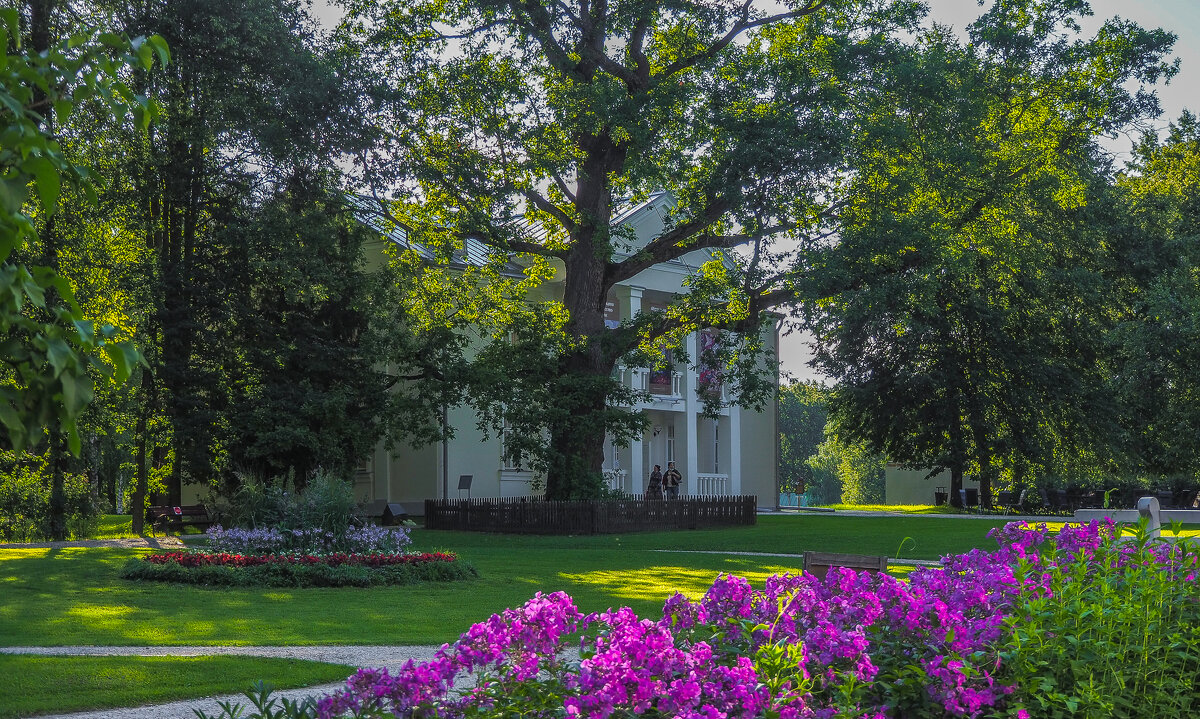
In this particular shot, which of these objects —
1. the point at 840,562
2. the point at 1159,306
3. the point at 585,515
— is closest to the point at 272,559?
the point at 840,562

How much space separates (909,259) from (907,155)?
242 cm

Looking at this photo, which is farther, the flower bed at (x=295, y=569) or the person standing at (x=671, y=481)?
the person standing at (x=671, y=481)

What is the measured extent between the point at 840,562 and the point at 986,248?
2180cm

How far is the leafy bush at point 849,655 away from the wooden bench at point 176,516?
2201cm

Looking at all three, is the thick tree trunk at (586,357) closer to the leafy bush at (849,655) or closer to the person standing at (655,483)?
the person standing at (655,483)

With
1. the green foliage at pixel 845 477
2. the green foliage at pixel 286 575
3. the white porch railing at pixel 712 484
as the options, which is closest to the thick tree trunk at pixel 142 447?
the green foliage at pixel 286 575

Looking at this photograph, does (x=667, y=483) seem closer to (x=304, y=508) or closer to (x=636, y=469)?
(x=636, y=469)

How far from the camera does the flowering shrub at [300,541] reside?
1639cm

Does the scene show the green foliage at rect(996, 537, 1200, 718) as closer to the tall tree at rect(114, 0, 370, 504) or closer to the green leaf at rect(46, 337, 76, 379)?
the green leaf at rect(46, 337, 76, 379)

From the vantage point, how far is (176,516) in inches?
1001

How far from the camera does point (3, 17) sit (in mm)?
2484

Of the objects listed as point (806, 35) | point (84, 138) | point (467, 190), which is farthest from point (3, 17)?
point (806, 35)

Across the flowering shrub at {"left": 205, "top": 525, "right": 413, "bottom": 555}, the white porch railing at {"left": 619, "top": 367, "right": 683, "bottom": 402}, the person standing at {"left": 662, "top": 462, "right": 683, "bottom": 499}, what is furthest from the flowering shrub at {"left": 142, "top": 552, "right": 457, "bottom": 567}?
the white porch railing at {"left": 619, "top": 367, "right": 683, "bottom": 402}

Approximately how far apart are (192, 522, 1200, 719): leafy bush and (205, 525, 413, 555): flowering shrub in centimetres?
1154
